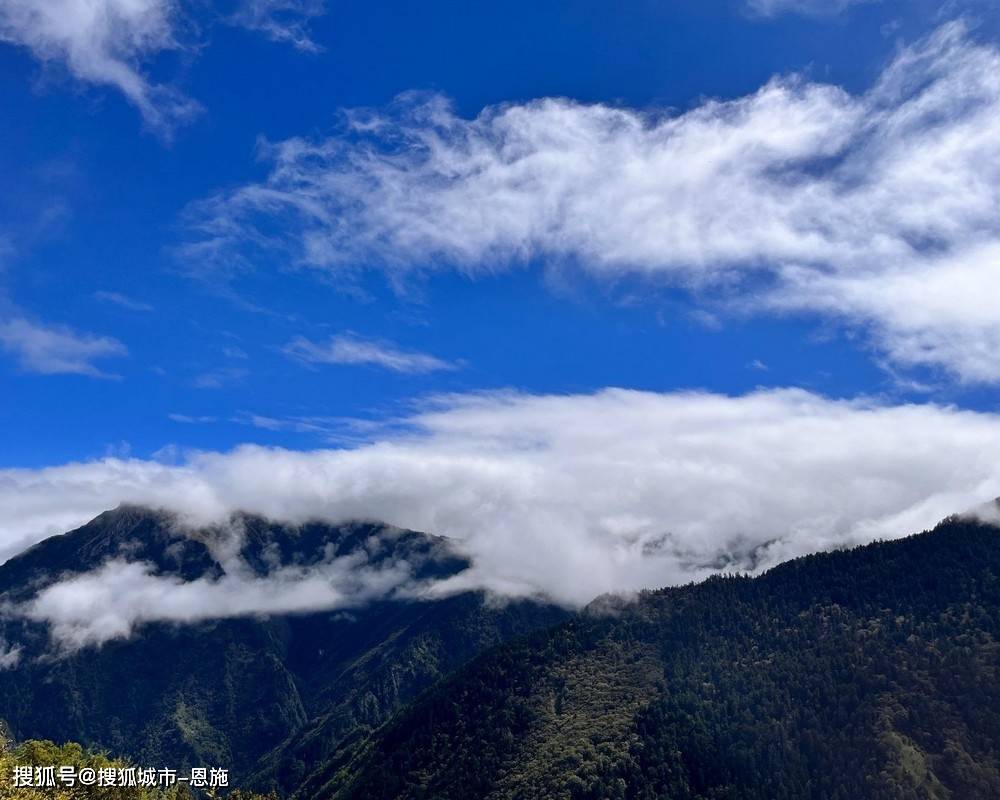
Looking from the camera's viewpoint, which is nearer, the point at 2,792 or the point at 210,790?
the point at 2,792

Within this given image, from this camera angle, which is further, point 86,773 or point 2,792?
point 86,773

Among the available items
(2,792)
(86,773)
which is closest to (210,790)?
(86,773)

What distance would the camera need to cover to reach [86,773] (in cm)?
19062

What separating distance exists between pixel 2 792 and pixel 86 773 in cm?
3947

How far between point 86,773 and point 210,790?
98.6 ft

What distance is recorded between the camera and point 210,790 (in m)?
191

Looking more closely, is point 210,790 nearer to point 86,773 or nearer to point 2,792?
point 86,773

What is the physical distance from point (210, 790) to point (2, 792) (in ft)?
163

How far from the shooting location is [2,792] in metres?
154

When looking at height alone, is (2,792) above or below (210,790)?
above
